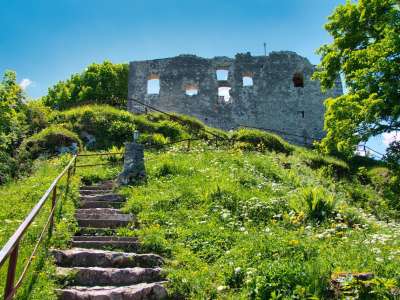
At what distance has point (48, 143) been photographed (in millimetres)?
19828

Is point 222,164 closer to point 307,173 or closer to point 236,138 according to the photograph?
point 307,173

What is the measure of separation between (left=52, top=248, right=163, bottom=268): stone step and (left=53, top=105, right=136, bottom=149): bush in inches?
538

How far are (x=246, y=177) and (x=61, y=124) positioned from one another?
12.0 m

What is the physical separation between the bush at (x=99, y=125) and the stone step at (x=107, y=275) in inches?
562

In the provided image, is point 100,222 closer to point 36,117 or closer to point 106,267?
point 106,267

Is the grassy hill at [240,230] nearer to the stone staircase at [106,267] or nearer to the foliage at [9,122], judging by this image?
the stone staircase at [106,267]

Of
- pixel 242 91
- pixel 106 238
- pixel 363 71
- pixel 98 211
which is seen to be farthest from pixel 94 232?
pixel 242 91

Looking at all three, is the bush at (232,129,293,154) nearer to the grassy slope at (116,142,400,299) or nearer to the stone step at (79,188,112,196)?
the grassy slope at (116,142,400,299)

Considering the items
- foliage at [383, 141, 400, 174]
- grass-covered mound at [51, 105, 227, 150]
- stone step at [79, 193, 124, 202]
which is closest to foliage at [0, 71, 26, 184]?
grass-covered mound at [51, 105, 227, 150]

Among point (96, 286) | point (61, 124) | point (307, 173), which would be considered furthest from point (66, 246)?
point (61, 124)

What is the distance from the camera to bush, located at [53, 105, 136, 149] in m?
21.8

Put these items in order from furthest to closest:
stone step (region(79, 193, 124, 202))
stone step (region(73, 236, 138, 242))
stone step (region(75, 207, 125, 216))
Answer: stone step (region(79, 193, 124, 202)) < stone step (region(75, 207, 125, 216)) < stone step (region(73, 236, 138, 242))

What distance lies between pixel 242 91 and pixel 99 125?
13.7 metres

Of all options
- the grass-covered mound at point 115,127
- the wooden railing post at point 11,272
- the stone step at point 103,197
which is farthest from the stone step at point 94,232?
the grass-covered mound at point 115,127
